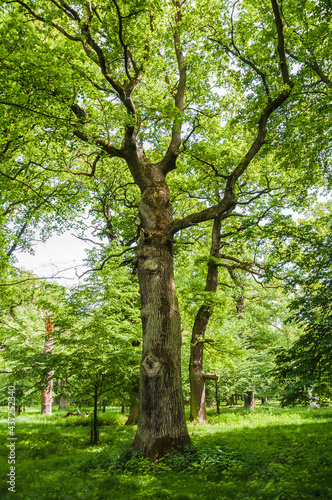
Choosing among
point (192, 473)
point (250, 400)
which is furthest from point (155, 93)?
point (250, 400)

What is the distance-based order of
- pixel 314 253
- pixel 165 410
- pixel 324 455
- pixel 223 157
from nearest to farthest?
pixel 324 455 → pixel 314 253 → pixel 165 410 → pixel 223 157

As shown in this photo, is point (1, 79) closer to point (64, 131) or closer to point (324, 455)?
point (64, 131)

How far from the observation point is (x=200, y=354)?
1241 centimetres

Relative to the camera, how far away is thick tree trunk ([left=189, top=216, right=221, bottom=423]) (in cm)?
1179

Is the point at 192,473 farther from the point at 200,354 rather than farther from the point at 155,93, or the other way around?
the point at 155,93

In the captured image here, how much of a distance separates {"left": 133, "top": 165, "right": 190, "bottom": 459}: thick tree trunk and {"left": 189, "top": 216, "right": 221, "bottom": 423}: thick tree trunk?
4.36 metres

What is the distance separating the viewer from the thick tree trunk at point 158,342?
617 centimetres

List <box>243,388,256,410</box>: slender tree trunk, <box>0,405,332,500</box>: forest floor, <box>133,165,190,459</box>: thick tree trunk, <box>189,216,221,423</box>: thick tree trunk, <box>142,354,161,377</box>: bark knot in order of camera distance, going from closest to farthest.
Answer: <box>0,405,332,500</box>: forest floor < <box>133,165,190,459</box>: thick tree trunk < <box>142,354,161,377</box>: bark knot < <box>189,216,221,423</box>: thick tree trunk < <box>243,388,256,410</box>: slender tree trunk

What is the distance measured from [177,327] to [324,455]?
3.65 metres

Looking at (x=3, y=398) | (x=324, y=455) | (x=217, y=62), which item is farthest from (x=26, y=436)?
(x=217, y=62)

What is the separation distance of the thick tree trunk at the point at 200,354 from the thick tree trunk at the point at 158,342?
14.3ft

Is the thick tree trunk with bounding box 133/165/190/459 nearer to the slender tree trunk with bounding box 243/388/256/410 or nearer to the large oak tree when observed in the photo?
the large oak tree

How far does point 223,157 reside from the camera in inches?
472

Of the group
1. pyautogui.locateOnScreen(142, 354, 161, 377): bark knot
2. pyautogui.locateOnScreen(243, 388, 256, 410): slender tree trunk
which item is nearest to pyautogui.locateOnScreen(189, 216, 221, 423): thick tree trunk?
pyautogui.locateOnScreen(142, 354, 161, 377): bark knot
